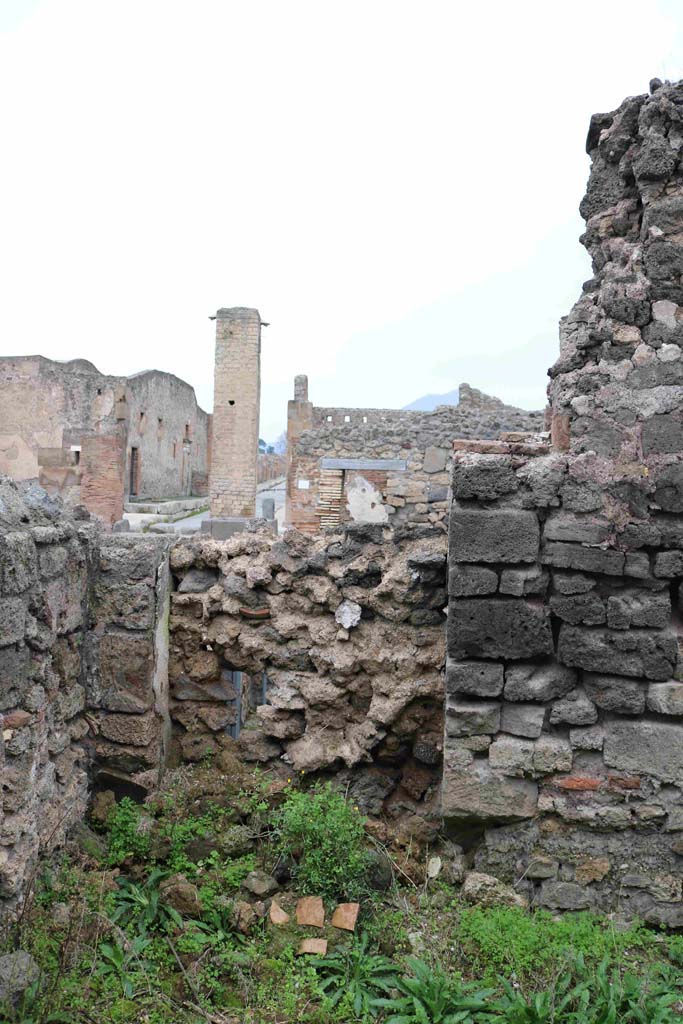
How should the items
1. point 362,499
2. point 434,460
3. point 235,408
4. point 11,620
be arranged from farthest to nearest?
point 235,408 → point 362,499 → point 434,460 → point 11,620

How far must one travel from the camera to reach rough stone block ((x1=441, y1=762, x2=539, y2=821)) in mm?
3570

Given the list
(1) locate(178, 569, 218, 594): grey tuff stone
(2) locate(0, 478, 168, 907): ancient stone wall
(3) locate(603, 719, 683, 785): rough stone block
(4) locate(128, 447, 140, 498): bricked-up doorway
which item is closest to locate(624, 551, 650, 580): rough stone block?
(3) locate(603, 719, 683, 785): rough stone block

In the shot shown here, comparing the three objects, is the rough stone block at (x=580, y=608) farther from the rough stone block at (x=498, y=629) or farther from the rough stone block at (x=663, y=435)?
the rough stone block at (x=663, y=435)

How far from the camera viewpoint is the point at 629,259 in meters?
3.66

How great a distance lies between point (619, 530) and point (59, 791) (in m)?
3.02

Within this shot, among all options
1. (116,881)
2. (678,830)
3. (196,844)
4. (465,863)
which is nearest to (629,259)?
(678,830)

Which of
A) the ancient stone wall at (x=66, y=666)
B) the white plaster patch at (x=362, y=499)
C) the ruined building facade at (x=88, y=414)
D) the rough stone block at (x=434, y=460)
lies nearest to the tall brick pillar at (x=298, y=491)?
the white plaster patch at (x=362, y=499)

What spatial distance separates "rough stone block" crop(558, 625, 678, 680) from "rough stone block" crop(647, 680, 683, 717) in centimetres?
4

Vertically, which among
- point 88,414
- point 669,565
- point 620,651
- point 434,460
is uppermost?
point 88,414

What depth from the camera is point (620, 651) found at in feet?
11.5

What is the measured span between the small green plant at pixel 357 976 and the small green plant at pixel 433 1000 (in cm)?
6

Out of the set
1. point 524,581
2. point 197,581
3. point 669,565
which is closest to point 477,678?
Answer: point 524,581

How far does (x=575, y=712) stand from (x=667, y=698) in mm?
396

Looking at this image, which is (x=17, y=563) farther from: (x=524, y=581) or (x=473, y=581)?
(x=524, y=581)
